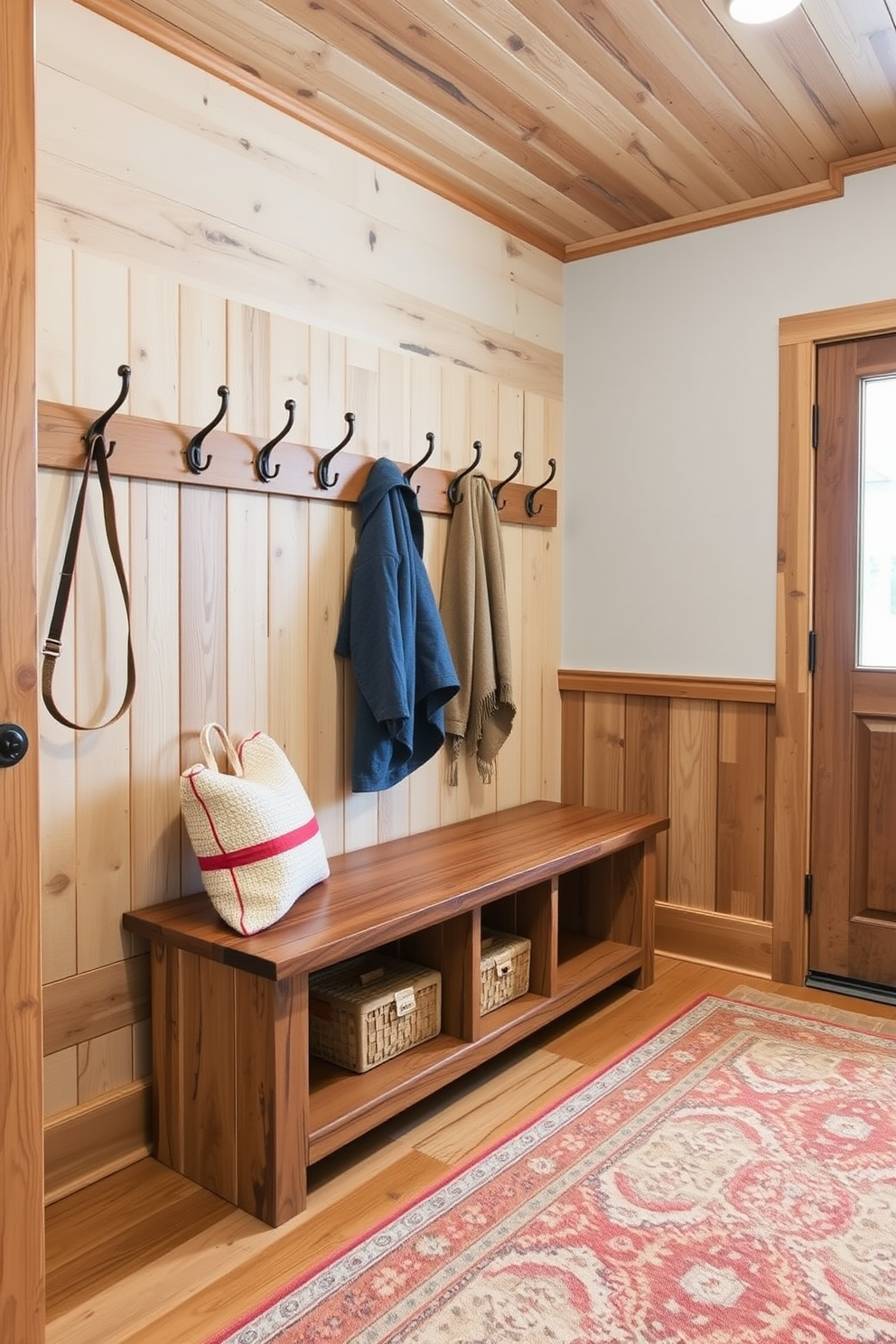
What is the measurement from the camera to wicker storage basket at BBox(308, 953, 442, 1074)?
2.05 meters

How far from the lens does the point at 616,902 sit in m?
2.90

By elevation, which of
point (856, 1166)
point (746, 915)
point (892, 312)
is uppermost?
point (892, 312)

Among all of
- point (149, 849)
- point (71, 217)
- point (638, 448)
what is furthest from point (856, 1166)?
point (71, 217)

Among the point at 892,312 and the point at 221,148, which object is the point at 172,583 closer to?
the point at 221,148

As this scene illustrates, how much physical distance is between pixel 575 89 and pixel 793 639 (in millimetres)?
1545

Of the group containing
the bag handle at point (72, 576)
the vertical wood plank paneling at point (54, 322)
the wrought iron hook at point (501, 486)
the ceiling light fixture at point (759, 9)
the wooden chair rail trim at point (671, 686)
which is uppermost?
the ceiling light fixture at point (759, 9)

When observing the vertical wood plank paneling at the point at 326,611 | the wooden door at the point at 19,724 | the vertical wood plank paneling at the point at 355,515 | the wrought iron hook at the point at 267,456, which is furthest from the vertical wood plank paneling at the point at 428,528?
the wooden door at the point at 19,724

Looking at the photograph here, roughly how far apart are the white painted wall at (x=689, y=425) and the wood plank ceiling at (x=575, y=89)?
6.4 inches

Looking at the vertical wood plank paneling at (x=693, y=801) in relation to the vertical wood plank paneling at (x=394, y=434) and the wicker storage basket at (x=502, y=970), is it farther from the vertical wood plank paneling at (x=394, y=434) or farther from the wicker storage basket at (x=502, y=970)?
the vertical wood plank paneling at (x=394, y=434)

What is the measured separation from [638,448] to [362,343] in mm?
1063

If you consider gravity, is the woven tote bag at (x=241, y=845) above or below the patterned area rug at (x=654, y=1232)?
above

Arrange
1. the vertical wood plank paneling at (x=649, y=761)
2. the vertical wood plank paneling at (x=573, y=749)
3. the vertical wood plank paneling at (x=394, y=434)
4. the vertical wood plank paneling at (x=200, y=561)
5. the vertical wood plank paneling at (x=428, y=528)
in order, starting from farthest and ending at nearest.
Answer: the vertical wood plank paneling at (x=573, y=749) < the vertical wood plank paneling at (x=649, y=761) < the vertical wood plank paneling at (x=428, y=528) < the vertical wood plank paneling at (x=394, y=434) < the vertical wood plank paneling at (x=200, y=561)

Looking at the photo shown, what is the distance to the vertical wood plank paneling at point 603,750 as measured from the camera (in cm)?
325

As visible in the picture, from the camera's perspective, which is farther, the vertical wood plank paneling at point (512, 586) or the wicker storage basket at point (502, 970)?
Answer: the vertical wood plank paneling at point (512, 586)
